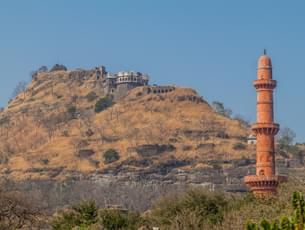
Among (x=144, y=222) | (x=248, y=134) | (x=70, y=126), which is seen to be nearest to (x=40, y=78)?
(x=70, y=126)

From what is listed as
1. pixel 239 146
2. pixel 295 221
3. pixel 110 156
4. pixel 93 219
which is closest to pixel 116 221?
pixel 93 219

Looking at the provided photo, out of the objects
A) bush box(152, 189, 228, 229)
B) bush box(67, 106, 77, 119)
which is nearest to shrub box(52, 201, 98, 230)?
bush box(152, 189, 228, 229)

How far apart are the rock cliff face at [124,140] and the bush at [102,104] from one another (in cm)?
103

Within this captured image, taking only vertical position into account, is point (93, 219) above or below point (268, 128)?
below

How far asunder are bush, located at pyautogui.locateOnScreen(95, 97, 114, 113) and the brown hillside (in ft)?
3.45

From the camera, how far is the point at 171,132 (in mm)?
129125

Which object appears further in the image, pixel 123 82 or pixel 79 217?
pixel 123 82

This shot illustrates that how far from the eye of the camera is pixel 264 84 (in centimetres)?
6544

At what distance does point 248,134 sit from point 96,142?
71.0 feet

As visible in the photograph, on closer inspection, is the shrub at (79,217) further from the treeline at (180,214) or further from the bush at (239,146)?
the bush at (239,146)

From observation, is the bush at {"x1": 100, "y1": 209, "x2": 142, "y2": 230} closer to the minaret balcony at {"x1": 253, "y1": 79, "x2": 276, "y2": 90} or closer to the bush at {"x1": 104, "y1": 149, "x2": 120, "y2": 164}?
the minaret balcony at {"x1": 253, "y1": 79, "x2": 276, "y2": 90}

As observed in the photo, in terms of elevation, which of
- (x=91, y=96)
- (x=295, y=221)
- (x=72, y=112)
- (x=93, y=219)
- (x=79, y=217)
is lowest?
(x=295, y=221)

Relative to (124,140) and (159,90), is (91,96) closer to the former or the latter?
(159,90)

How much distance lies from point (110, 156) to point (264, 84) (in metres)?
59.4
